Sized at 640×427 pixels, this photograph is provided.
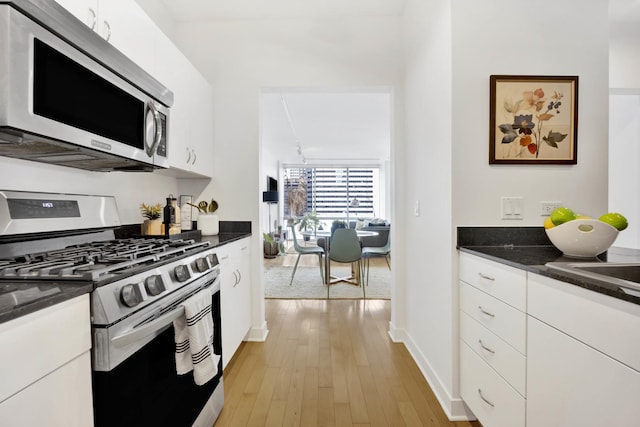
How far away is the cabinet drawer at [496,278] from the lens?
4.05 feet

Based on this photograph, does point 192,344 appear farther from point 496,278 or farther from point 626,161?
point 626,161

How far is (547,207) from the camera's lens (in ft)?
5.63

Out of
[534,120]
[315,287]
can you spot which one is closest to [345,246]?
[315,287]

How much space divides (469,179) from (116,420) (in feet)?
5.91

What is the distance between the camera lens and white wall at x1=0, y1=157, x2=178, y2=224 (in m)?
1.35

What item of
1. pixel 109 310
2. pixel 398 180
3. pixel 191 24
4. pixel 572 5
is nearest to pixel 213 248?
pixel 109 310

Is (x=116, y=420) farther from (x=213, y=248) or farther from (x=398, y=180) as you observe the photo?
(x=398, y=180)

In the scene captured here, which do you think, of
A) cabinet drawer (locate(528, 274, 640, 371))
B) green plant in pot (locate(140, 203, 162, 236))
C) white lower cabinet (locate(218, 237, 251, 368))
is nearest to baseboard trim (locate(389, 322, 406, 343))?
white lower cabinet (locate(218, 237, 251, 368))

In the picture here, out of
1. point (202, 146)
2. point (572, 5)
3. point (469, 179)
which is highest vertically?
point (572, 5)

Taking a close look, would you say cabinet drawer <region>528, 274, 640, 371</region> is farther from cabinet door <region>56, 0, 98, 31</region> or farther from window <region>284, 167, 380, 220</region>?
window <region>284, 167, 380, 220</region>

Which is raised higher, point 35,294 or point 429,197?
point 429,197

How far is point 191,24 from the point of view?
2721mm

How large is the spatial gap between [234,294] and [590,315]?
1.93 m

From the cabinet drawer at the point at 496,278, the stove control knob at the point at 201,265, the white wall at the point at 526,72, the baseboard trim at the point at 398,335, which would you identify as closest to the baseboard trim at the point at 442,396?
the baseboard trim at the point at 398,335
